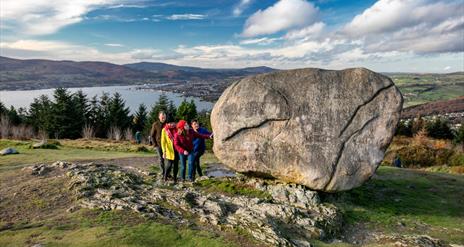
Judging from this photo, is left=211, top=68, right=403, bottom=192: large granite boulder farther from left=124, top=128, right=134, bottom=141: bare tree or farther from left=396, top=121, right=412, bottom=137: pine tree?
left=396, top=121, right=412, bottom=137: pine tree

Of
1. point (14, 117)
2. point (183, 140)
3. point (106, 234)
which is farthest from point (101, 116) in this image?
point (106, 234)

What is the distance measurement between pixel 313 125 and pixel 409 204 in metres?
5.52

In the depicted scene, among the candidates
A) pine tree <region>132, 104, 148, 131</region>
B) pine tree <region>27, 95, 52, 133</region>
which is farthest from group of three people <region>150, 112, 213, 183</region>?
pine tree <region>132, 104, 148, 131</region>

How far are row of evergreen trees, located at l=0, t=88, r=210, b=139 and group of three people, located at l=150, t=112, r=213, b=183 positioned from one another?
33201 millimetres

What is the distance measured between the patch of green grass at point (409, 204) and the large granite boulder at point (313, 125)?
1249 millimetres

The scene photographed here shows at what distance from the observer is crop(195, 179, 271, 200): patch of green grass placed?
1398 centimetres

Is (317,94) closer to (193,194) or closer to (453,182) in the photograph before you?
(193,194)

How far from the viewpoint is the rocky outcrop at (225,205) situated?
10.5m

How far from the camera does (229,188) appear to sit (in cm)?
1427

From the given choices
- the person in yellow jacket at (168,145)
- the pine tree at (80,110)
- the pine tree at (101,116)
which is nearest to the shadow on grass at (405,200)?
the person in yellow jacket at (168,145)

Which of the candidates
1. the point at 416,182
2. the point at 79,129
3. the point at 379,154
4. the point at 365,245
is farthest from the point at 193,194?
the point at 79,129

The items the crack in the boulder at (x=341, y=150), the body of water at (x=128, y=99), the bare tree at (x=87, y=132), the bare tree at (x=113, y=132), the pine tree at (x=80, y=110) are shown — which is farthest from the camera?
the body of water at (x=128, y=99)

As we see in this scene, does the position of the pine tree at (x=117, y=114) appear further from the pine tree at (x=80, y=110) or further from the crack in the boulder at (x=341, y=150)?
the crack in the boulder at (x=341, y=150)

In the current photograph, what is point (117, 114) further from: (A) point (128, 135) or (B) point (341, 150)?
(B) point (341, 150)
